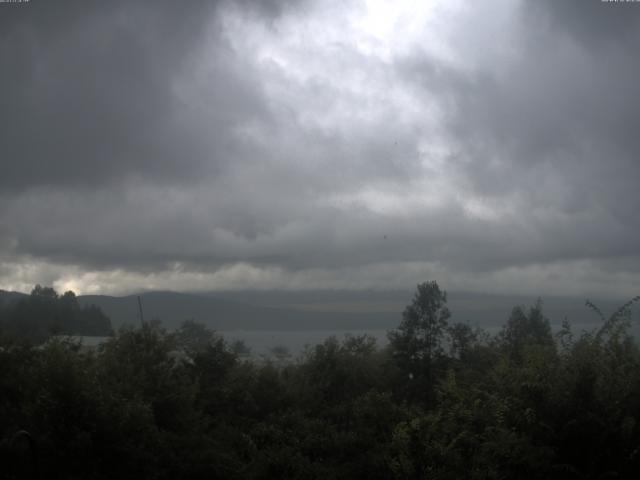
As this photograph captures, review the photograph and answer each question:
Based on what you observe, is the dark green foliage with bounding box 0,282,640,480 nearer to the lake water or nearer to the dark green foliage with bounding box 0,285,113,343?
the lake water

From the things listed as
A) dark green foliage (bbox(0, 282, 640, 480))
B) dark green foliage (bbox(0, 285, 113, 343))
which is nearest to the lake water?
dark green foliage (bbox(0, 282, 640, 480))

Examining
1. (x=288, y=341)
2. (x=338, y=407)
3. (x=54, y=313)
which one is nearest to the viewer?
(x=338, y=407)

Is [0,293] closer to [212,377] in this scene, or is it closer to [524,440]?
[212,377]

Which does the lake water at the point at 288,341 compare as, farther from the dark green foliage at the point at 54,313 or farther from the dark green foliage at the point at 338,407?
the dark green foliage at the point at 54,313

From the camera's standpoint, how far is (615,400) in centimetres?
1948

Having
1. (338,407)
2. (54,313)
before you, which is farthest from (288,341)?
(338,407)

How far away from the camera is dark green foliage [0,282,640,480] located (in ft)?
64.6

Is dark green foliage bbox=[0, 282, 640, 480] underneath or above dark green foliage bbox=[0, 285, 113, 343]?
underneath

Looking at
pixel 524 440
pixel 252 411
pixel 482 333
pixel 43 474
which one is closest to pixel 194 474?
pixel 43 474

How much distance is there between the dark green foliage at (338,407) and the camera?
776 inches

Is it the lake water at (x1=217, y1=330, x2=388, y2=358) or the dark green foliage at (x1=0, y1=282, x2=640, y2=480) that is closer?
the dark green foliage at (x1=0, y1=282, x2=640, y2=480)

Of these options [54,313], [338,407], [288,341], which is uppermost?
[54,313]

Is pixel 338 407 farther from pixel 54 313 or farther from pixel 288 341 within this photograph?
pixel 288 341

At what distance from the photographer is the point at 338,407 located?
4459 cm
